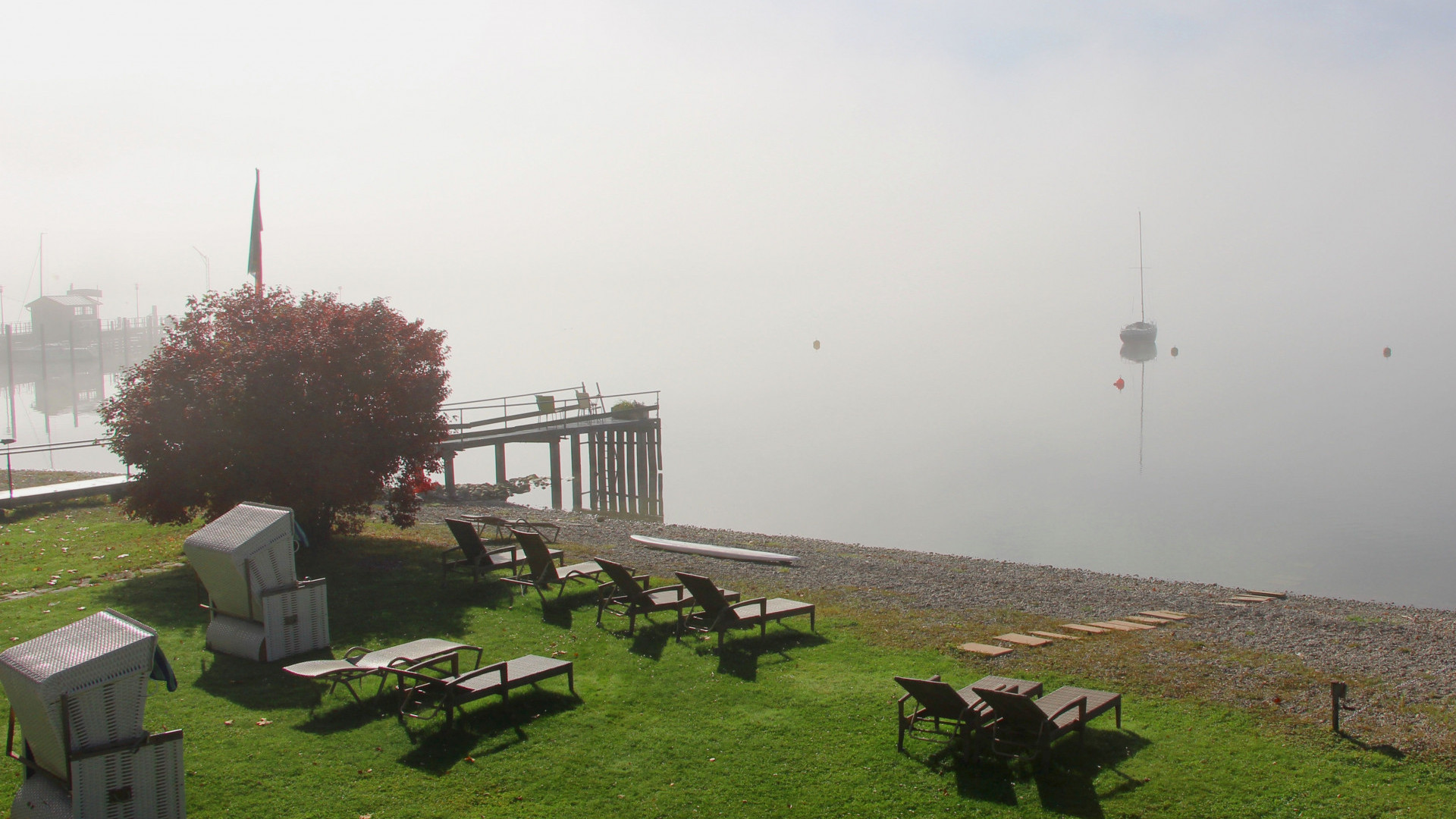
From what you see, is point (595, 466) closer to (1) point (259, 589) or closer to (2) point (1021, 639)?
(1) point (259, 589)

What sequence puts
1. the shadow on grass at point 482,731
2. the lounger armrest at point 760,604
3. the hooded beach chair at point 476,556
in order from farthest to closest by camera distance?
the hooded beach chair at point 476,556, the lounger armrest at point 760,604, the shadow on grass at point 482,731

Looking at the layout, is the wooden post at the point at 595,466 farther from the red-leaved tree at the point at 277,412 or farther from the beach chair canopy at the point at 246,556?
the beach chair canopy at the point at 246,556

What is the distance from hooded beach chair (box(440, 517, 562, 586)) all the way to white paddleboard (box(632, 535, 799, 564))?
3.95 metres

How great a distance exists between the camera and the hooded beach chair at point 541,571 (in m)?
11.1

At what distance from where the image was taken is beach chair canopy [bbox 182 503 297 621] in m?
8.51

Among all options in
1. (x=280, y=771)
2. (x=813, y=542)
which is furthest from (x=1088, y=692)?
(x=813, y=542)

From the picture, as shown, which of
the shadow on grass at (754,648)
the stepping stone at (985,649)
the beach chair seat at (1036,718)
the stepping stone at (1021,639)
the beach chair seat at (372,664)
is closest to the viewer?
the beach chair seat at (1036,718)

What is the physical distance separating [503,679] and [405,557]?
7.24 m

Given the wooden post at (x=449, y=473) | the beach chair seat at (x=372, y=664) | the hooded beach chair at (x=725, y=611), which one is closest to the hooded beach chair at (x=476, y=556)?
the hooded beach chair at (x=725, y=611)

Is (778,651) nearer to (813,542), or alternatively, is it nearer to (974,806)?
(974,806)

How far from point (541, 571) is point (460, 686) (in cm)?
428

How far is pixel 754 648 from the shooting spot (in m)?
9.09

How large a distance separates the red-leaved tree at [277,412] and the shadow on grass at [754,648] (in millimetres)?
6545

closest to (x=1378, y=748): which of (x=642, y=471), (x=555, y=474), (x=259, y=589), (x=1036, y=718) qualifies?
(x=1036, y=718)
